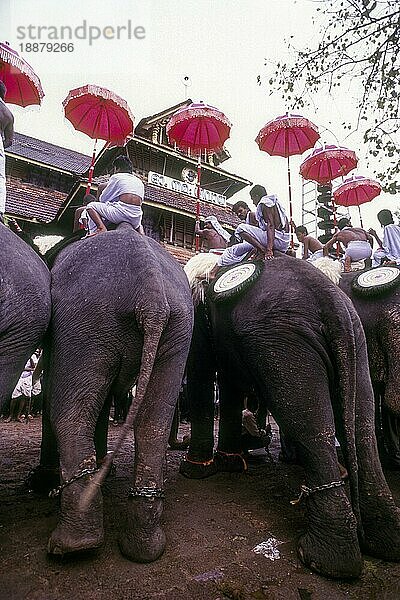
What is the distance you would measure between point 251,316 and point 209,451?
1549mm

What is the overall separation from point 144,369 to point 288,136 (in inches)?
324

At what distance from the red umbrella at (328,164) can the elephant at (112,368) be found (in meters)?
8.14

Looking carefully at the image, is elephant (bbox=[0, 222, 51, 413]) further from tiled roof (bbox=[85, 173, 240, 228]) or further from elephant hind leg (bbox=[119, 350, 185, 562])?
tiled roof (bbox=[85, 173, 240, 228])

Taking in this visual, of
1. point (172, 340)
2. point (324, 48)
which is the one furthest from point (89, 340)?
point (324, 48)

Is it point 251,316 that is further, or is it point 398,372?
point 398,372

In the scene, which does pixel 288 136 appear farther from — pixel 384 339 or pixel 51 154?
pixel 51 154

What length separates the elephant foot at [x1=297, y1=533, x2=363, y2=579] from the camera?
8.21ft

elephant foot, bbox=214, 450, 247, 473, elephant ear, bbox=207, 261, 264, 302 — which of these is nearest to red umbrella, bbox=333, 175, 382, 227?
elephant ear, bbox=207, 261, 264, 302

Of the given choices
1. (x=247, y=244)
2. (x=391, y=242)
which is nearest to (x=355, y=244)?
(x=391, y=242)

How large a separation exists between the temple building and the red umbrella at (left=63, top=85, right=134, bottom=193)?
6322 mm

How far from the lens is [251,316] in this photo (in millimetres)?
3455

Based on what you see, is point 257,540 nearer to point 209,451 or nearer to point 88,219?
point 209,451

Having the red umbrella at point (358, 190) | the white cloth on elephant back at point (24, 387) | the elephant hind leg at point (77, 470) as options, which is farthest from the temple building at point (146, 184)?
the elephant hind leg at point (77, 470)

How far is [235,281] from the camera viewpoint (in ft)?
12.5
